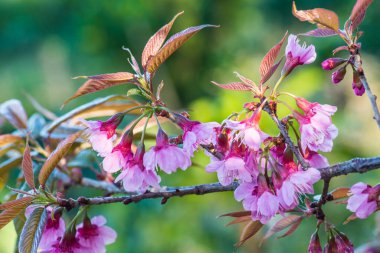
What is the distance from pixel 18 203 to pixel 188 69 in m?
6.31

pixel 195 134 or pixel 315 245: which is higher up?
pixel 195 134

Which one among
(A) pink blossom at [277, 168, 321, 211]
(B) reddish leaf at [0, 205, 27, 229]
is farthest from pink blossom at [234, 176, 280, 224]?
(B) reddish leaf at [0, 205, 27, 229]

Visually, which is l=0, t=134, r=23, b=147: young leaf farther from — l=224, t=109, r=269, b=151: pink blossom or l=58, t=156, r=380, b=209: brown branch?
l=224, t=109, r=269, b=151: pink blossom

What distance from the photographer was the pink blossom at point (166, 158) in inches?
20.3

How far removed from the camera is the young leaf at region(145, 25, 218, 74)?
0.51 meters

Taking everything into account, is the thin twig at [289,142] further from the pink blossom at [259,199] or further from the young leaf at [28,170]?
the young leaf at [28,170]

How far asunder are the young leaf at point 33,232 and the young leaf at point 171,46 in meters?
0.18

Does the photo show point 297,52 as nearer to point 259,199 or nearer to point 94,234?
point 259,199

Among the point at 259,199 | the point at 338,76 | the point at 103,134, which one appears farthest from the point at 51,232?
the point at 338,76

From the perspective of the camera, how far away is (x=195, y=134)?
52 centimetres

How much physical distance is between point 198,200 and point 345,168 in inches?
89.2

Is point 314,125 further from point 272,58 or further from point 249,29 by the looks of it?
point 249,29

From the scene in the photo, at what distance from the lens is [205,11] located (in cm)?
658

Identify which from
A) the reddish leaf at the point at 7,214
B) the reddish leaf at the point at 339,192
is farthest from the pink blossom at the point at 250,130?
the reddish leaf at the point at 7,214
